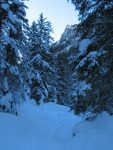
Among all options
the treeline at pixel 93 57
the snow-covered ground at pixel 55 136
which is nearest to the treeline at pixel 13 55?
the snow-covered ground at pixel 55 136

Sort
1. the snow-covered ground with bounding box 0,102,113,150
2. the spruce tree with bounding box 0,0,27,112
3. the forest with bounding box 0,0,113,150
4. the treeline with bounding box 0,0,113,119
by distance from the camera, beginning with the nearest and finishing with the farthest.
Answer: the snow-covered ground with bounding box 0,102,113,150
the forest with bounding box 0,0,113,150
the treeline with bounding box 0,0,113,119
the spruce tree with bounding box 0,0,27,112

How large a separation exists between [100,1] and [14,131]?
8131mm

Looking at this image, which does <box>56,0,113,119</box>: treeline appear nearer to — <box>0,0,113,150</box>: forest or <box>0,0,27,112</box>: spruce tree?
<box>0,0,113,150</box>: forest

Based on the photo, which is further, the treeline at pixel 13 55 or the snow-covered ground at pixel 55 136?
the treeline at pixel 13 55

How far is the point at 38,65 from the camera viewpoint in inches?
1421

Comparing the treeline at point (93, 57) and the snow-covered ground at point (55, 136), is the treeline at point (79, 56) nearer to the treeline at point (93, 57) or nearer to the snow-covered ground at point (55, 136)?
the treeline at point (93, 57)

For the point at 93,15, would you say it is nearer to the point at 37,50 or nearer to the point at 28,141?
the point at 28,141

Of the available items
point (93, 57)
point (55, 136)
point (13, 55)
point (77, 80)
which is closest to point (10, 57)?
point (13, 55)

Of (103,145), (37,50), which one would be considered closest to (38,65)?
(37,50)

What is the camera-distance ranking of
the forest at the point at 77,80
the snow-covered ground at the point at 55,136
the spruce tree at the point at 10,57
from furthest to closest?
the spruce tree at the point at 10,57, the forest at the point at 77,80, the snow-covered ground at the point at 55,136

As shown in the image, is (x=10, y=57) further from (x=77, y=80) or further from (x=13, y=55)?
(x=77, y=80)

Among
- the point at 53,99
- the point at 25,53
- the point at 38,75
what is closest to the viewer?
the point at 25,53

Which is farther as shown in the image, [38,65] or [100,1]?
[38,65]

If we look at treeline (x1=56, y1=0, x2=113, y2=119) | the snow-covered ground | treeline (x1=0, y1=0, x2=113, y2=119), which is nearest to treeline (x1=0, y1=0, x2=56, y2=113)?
treeline (x1=0, y1=0, x2=113, y2=119)
